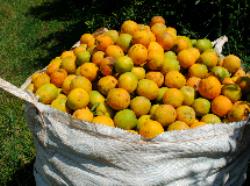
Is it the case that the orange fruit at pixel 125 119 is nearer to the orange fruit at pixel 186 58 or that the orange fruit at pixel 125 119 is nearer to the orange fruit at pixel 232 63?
the orange fruit at pixel 186 58

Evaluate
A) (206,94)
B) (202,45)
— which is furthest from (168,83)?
(202,45)

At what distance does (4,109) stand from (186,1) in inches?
84.4

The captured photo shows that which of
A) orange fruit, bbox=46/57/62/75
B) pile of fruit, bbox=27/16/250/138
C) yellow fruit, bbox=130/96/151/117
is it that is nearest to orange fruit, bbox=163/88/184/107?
pile of fruit, bbox=27/16/250/138

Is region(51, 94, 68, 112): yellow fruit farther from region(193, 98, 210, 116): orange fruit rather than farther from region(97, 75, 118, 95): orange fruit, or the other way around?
region(193, 98, 210, 116): orange fruit

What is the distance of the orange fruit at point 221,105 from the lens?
2576mm

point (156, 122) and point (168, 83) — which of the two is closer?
point (156, 122)

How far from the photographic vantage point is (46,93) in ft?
8.62

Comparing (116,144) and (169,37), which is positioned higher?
(169,37)

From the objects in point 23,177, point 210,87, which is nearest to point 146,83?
point 210,87

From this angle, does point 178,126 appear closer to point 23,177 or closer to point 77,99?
point 77,99

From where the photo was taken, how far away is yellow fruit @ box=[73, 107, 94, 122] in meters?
2.46

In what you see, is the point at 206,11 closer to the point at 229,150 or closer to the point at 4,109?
the point at 4,109

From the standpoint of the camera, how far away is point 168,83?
8.96ft

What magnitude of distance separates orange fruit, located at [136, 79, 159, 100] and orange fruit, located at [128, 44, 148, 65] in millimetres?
171
